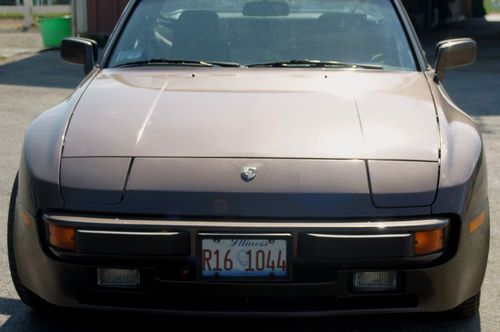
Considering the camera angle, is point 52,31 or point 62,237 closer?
point 62,237

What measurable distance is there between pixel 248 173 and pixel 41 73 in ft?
36.6

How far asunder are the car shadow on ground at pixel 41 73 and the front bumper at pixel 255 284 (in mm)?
9141

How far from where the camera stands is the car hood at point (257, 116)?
10.8 ft

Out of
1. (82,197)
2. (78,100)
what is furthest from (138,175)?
(78,100)

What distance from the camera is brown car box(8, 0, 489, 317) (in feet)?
9.97

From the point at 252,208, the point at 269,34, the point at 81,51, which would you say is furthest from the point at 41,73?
the point at 252,208

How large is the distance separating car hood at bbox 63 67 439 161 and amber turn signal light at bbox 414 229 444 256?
1.03 feet

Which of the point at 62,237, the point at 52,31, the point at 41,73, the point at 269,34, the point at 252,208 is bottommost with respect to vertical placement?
the point at 52,31

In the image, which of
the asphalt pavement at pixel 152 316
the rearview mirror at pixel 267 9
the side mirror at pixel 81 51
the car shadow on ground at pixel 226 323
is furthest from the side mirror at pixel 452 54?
the side mirror at pixel 81 51

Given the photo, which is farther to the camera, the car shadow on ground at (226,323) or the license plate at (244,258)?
the car shadow on ground at (226,323)

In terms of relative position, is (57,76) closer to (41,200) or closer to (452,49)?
(452,49)

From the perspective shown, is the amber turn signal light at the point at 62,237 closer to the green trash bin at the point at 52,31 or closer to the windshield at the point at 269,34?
the windshield at the point at 269,34

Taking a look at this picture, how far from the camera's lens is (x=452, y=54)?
4570 mm

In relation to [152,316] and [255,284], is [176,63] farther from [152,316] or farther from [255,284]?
[255,284]
